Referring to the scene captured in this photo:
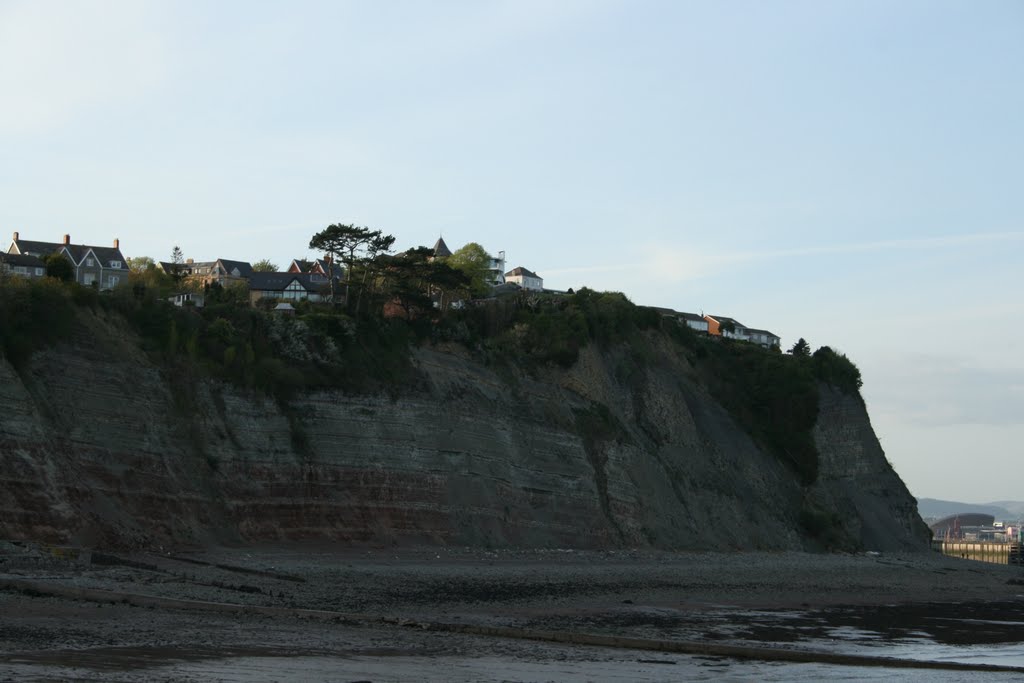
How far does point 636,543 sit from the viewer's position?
51.8m

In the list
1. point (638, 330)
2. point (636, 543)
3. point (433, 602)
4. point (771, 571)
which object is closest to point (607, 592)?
point (433, 602)

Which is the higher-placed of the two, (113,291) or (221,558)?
(113,291)

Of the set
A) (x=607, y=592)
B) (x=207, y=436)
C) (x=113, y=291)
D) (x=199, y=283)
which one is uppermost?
(x=199, y=283)

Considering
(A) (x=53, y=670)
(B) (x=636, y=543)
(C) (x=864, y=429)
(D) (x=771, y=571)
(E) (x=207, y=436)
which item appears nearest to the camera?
(A) (x=53, y=670)

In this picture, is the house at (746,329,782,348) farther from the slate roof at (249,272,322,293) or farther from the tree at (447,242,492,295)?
the slate roof at (249,272,322,293)

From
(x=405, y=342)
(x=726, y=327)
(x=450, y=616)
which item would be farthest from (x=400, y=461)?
(x=726, y=327)

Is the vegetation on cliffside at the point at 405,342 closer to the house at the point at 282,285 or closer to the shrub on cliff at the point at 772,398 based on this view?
the shrub on cliff at the point at 772,398

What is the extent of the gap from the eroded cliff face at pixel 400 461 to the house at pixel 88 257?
123 ft

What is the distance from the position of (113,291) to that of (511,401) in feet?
58.1

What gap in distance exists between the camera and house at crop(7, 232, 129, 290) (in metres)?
80.4

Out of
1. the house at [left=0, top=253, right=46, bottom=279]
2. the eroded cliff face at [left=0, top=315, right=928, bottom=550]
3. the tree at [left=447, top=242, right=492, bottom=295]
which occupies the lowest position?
the eroded cliff face at [left=0, top=315, right=928, bottom=550]

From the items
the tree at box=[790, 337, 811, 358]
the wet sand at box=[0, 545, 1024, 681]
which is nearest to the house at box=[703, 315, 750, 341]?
the tree at box=[790, 337, 811, 358]

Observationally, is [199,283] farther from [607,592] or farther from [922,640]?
[922,640]

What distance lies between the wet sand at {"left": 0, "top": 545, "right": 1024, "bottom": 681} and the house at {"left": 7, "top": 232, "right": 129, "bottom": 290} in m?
46.8
